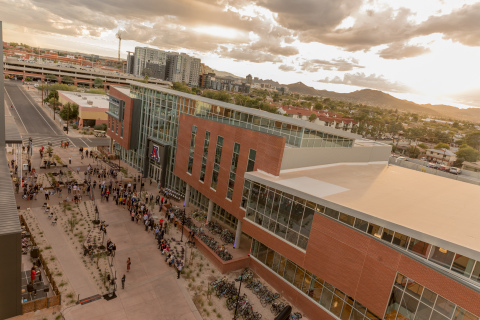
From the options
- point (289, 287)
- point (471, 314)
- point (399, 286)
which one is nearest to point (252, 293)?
point (289, 287)

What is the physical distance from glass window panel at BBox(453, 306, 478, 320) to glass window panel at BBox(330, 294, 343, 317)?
6109mm

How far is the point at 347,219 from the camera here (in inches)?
679

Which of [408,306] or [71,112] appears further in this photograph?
[71,112]

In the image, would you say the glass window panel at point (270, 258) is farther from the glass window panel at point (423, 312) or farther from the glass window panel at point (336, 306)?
the glass window panel at point (423, 312)

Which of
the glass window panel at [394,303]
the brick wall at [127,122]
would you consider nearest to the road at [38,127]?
the brick wall at [127,122]

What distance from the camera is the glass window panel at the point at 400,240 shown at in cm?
1514

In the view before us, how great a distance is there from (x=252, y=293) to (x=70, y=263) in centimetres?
1393

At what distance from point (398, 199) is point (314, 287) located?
8.94 m

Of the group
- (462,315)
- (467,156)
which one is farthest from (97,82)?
(462,315)

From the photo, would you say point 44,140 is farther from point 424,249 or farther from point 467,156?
point 467,156

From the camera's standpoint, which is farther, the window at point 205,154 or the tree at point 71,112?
the tree at point 71,112

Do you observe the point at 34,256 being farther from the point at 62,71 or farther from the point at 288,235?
the point at 62,71

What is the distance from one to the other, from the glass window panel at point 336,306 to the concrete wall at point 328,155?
10503 millimetres

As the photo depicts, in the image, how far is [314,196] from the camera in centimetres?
1870
